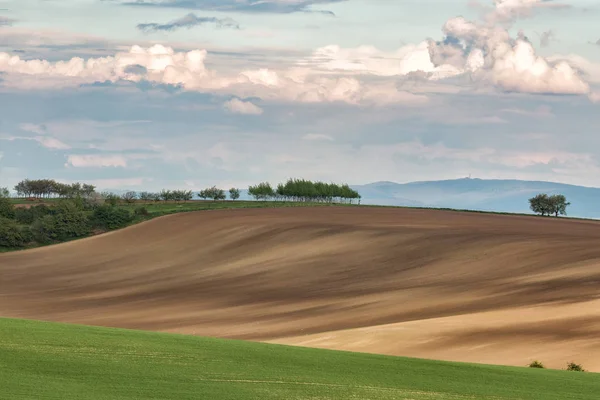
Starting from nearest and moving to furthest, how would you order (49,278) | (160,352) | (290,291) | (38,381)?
(38,381)
(160,352)
(290,291)
(49,278)

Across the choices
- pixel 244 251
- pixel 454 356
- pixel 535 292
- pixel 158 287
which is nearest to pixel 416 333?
pixel 454 356

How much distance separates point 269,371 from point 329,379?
1.62 metres

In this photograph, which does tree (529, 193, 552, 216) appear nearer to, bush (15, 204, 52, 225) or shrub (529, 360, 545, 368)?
bush (15, 204, 52, 225)

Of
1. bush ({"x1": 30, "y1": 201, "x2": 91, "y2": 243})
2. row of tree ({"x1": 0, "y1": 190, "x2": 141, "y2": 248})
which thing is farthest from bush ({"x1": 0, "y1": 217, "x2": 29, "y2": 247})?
bush ({"x1": 30, "y1": 201, "x2": 91, "y2": 243})

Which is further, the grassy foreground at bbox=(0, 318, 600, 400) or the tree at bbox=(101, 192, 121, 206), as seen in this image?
the tree at bbox=(101, 192, 121, 206)

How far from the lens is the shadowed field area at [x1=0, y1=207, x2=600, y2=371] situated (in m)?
40.8

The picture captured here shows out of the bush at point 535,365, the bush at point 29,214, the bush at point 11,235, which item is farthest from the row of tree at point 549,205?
Answer: the bush at point 535,365

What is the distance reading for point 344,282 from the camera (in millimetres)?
67312

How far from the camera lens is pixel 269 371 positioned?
2319 cm

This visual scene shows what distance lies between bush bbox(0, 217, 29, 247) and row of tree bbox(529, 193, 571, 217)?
6834 cm

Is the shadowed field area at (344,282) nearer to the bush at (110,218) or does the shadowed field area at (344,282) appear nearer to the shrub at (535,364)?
the shrub at (535,364)

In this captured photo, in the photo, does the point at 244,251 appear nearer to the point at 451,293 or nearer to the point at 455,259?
the point at 455,259

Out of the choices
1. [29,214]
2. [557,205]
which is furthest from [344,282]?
[29,214]

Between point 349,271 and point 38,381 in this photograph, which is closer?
point 38,381
